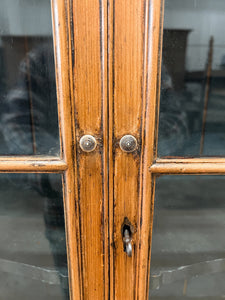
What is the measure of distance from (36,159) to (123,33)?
0.28 meters

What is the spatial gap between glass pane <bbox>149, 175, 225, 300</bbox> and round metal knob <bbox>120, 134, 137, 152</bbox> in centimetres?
10

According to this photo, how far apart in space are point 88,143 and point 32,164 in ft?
0.39

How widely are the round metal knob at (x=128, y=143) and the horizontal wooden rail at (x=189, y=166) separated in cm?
6

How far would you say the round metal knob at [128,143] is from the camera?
0.48 metres

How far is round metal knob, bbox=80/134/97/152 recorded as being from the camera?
0.47 m

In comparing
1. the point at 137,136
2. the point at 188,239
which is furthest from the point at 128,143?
the point at 188,239

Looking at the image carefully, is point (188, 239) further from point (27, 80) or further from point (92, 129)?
point (27, 80)

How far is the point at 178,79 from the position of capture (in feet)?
1.59

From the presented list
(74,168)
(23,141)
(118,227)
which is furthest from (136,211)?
(23,141)

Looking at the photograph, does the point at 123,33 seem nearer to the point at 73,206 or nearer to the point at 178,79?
the point at 178,79

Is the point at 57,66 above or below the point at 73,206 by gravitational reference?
above

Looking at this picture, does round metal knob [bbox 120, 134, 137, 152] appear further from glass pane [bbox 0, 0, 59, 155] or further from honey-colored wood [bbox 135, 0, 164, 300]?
glass pane [bbox 0, 0, 59, 155]

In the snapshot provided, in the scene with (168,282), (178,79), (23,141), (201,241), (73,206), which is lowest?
(168,282)

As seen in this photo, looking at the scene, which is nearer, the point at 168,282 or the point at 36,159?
the point at 36,159
